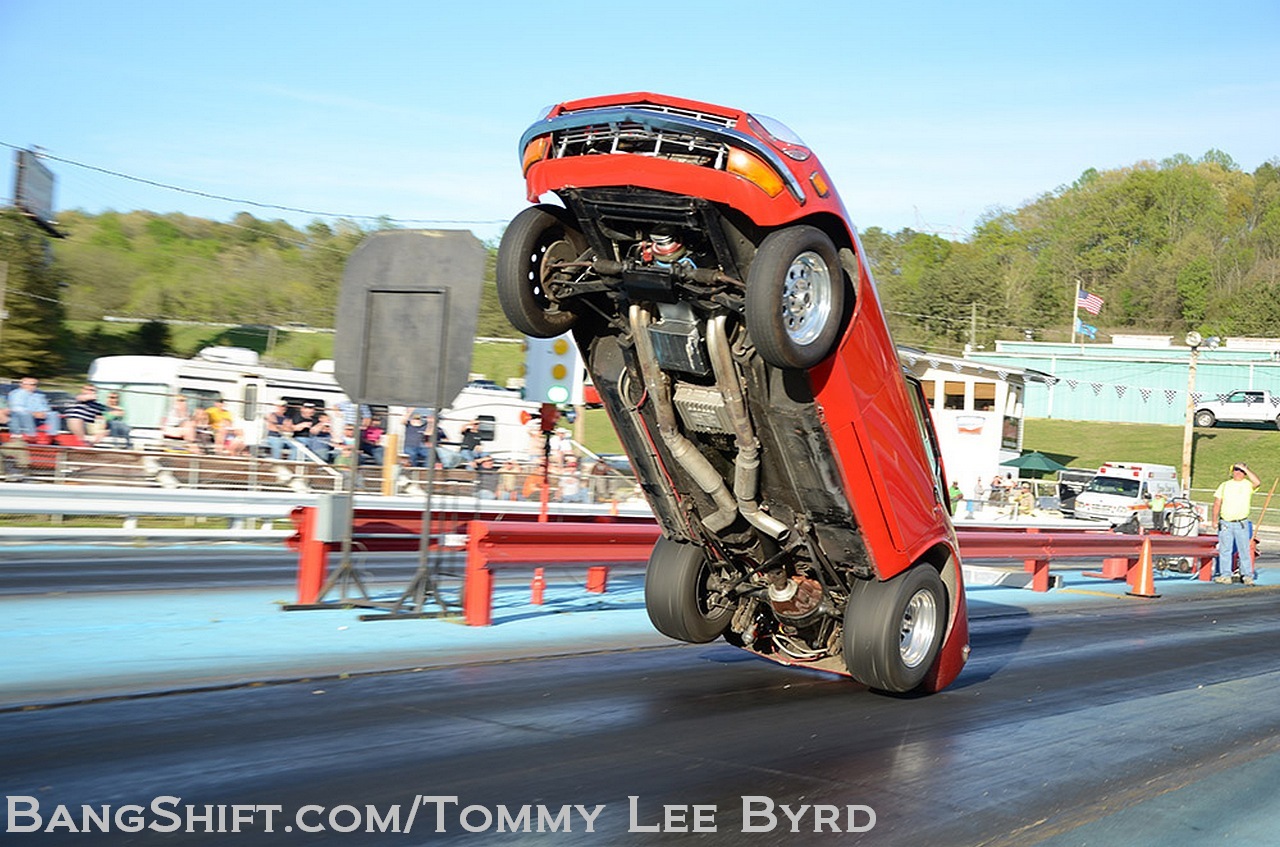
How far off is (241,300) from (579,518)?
36.6m

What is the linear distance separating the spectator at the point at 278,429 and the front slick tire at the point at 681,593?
40.3 ft

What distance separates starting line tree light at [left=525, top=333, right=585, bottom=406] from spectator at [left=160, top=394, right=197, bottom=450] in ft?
21.9

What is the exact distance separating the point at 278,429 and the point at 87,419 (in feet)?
9.62

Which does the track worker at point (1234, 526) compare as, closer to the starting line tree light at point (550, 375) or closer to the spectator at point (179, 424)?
the starting line tree light at point (550, 375)

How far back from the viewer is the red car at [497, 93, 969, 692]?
6.16 m

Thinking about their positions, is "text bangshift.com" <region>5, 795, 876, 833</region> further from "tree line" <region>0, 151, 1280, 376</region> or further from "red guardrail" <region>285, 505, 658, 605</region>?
"tree line" <region>0, 151, 1280, 376</region>

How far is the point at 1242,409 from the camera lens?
58.2m

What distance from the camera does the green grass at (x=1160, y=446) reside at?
169 ft

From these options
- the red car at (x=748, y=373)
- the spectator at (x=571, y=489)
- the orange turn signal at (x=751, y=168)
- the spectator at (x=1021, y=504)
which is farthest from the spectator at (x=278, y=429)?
the spectator at (x=1021, y=504)

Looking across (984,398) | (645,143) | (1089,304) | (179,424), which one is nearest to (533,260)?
(645,143)

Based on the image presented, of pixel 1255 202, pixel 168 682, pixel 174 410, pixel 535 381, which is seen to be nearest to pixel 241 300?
pixel 174 410

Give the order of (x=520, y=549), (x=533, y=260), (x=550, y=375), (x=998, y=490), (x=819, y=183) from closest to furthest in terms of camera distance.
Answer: (x=819, y=183)
(x=533, y=260)
(x=520, y=549)
(x=550, y=375)
(x=998, y=490)

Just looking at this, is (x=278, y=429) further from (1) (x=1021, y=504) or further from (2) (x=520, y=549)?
(1) (x=1021, y=504)

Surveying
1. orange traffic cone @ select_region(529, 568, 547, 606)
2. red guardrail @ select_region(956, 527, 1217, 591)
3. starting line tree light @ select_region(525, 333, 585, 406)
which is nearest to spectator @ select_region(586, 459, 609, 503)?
starting line tree light @ select_region(525, 333, 585, 406)
